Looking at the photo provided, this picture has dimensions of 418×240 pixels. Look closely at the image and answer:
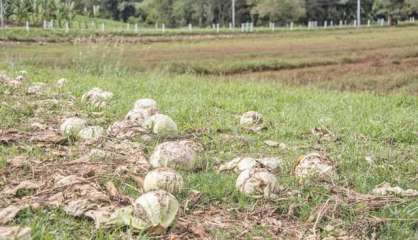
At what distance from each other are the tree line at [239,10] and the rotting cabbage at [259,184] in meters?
60.3

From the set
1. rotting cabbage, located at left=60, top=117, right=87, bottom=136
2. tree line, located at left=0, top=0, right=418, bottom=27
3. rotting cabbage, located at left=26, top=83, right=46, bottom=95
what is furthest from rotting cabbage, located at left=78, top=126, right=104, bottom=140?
tree line, located at left=0, top=0, right=418, bottom=27

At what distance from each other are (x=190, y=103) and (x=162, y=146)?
357 centimetres

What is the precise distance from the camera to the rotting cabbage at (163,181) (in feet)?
10.2

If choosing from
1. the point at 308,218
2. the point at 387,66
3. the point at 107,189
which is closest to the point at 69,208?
the point at 107,189

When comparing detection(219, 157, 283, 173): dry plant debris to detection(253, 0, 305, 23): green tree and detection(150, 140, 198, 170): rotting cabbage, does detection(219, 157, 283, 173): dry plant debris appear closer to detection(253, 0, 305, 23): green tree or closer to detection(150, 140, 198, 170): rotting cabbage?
detection(150, 140, 198, 170): rotting cabbage

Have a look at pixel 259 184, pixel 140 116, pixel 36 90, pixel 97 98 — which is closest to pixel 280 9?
pixel 36 90

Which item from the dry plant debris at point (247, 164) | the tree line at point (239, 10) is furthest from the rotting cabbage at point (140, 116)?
the tree line at point (239, 10)

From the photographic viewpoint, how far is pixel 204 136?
17.0ft

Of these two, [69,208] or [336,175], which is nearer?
[69,208]

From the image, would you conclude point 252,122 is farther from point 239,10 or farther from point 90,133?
point 239,10

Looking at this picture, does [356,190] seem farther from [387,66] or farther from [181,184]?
[387,66]

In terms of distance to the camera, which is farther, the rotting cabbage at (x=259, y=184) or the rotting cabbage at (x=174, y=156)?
the rotting cabbage at (x=174, y=156)

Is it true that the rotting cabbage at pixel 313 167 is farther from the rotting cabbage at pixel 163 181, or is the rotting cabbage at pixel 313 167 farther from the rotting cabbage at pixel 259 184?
the rotting cabbage at pixel 163 181

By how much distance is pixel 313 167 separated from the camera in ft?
11.9
